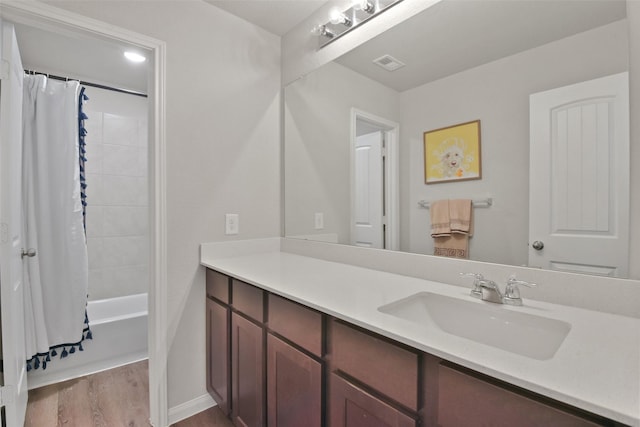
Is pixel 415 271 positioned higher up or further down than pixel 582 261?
further down

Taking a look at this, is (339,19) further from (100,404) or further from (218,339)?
(100,404)

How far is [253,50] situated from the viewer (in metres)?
1.99

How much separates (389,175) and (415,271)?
485mm

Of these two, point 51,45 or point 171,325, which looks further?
point 51,45

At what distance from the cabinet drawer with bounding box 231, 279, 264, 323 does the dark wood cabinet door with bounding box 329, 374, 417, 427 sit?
1.50 ft

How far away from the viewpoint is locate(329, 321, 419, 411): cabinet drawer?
2.52ft

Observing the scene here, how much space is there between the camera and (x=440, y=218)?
1.32m

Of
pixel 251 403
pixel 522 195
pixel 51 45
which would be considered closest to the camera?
pixel 522 195

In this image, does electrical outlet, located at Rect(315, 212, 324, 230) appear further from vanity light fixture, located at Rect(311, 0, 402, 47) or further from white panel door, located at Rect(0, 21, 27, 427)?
white panel door, located at Rect(0, 21, 27, 427)

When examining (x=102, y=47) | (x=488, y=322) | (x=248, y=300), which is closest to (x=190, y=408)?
(x=248, y=300)

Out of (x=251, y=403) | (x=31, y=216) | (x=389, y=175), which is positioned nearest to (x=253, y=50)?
(x=389, y=175)

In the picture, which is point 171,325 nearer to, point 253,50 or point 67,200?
point 67,200

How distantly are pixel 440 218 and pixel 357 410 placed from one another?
2.67 feet

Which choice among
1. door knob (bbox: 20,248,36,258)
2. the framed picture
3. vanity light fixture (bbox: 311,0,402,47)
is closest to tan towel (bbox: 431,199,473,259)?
the framed picture
